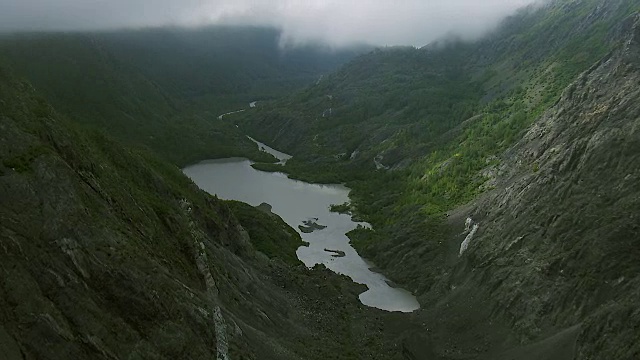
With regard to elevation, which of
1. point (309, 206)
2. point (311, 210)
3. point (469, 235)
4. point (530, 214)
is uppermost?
point (309, 206)

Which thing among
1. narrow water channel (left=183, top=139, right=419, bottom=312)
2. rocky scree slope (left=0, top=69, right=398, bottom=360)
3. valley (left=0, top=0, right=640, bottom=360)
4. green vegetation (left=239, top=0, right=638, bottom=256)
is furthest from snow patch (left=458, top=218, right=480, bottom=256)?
rocky scree slope (left=0, top=69, right=398, bottom=360)

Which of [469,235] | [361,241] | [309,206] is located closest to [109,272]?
[469,235]

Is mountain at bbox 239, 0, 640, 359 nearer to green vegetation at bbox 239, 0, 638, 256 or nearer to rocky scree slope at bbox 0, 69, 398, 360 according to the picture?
green vegetation at bbox 239, 0, 638, 256

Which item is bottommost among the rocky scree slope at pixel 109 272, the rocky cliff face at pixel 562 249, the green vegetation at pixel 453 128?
the rocky scree slope at pixel 109 272

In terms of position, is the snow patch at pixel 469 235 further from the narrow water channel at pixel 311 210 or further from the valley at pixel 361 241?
the narrow water channel at pixel 311 210

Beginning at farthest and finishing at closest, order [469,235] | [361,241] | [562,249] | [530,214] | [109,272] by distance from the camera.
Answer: [361,241], [469,235], [530,214], [562,249], [109,272]

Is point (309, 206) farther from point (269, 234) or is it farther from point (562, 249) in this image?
point (562, 249)

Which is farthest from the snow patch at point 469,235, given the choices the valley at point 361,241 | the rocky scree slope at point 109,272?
the rocky scree slope at point 109,272
